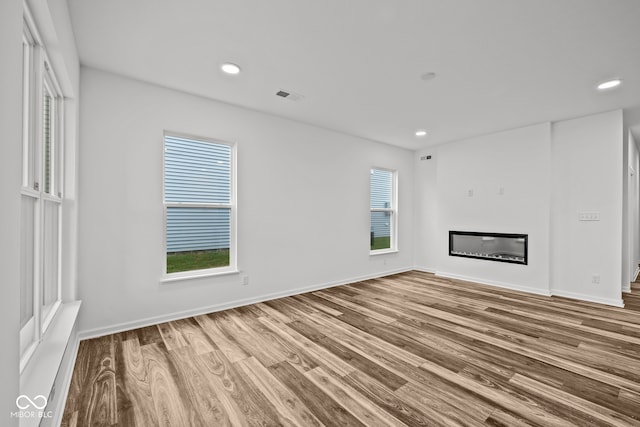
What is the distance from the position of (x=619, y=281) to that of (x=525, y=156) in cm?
208

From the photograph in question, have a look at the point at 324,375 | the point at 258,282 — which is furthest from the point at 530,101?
the point at 258,282

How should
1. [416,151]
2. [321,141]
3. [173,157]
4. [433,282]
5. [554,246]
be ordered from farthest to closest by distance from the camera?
[416,151] < [433,282] < [321,141] < [554,246] < [173,157]

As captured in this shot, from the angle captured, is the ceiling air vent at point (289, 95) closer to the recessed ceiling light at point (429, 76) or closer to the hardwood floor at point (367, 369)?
the recessed ceiling light at point (429, 76)

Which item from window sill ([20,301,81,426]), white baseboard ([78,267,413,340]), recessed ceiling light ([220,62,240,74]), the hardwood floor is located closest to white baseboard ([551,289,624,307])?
the hardwood floor

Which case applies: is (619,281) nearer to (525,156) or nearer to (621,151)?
(621,151)

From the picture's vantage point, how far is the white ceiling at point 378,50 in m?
1.99

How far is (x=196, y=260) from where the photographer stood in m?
3.70

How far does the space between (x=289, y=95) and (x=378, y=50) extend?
4.22ft

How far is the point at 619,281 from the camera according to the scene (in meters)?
3.75

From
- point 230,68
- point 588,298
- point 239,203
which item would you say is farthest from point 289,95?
point 588,298

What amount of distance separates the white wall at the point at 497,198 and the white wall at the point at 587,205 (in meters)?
0.18

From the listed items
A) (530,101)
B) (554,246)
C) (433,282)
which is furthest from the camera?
(433,282)

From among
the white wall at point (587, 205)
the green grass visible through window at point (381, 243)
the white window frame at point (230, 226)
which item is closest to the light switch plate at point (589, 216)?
the white wall at point (587, 205)

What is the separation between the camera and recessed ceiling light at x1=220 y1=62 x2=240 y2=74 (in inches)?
108
